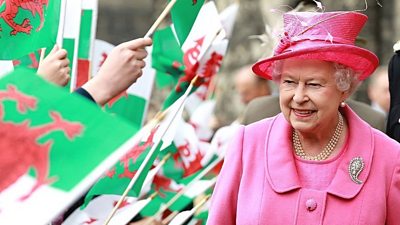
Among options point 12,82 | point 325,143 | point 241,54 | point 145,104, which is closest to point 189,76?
point 145,104

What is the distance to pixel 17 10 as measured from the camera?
6.00 m

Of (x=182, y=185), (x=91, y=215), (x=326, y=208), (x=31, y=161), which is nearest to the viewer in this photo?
(x=31, y=161)

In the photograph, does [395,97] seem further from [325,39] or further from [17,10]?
[17,10]

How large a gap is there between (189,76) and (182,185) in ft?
2.37

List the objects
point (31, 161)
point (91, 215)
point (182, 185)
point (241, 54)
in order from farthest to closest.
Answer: point (241, 54)
point (182, 185)
point (91, 215)
point (31, 161)

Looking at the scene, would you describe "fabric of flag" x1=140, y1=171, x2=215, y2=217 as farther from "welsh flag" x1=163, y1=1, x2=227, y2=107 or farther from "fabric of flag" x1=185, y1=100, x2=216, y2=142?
"fabric of flag" x1=185, y1=100, x2=216, y2=142

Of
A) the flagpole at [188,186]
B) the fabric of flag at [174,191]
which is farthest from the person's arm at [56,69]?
the fabric of flag at [174,191]

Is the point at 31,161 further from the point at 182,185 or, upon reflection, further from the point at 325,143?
the point at 182,185

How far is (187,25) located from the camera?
6.87 m

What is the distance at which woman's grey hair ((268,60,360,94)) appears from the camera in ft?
17.8

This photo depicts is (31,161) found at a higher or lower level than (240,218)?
higher

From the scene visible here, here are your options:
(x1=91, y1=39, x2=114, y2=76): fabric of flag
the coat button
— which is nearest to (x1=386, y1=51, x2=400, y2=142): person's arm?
the coat button

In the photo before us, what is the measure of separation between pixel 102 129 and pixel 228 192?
72.2 inches

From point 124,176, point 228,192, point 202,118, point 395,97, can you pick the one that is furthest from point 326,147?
point 202,118
